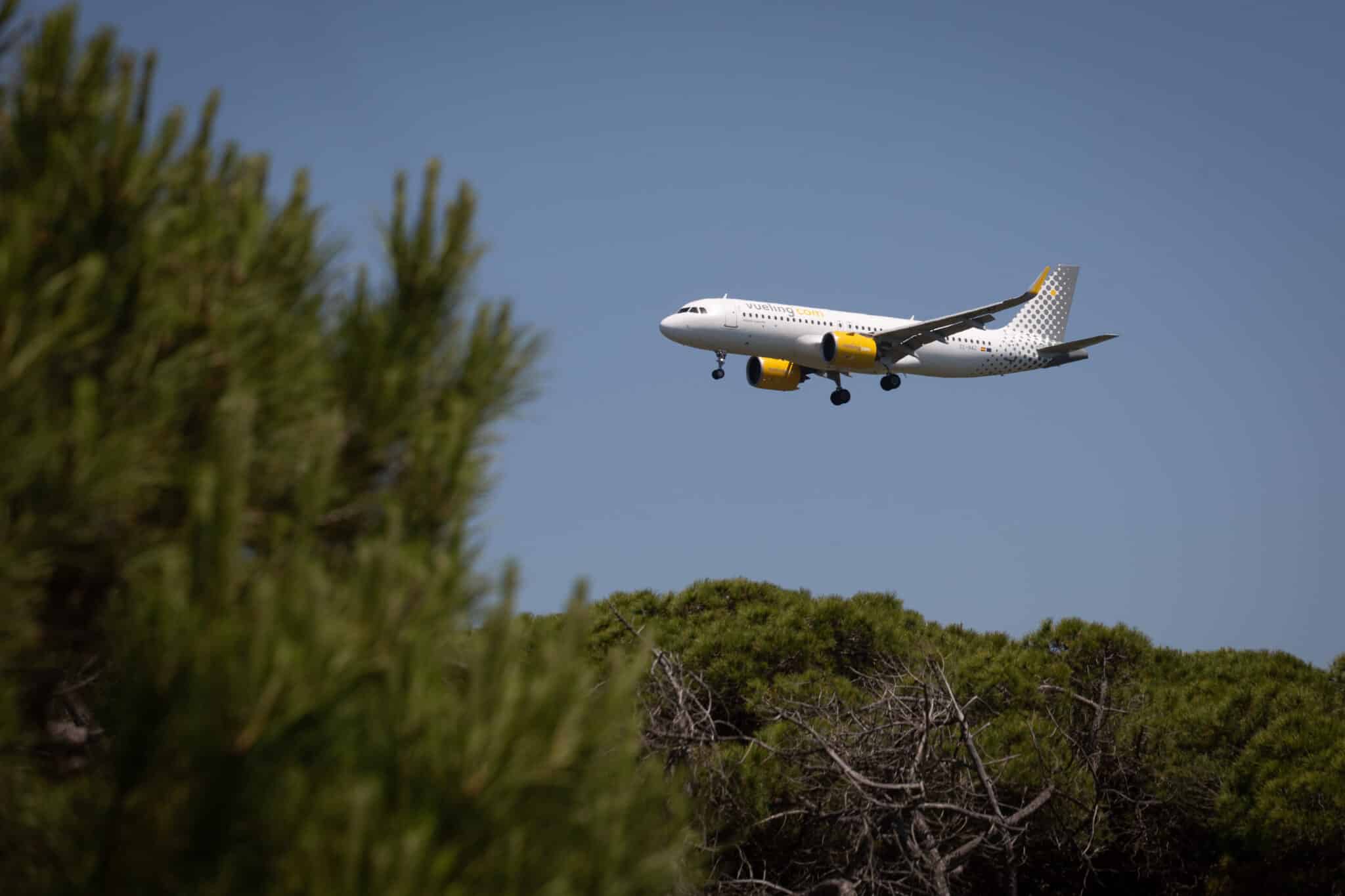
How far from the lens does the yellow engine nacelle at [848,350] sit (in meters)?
39.8

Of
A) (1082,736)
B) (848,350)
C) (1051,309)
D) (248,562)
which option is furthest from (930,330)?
(248,562)

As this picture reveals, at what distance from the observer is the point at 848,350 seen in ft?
131

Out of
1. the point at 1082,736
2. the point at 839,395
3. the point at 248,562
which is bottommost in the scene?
the point at 1082,736

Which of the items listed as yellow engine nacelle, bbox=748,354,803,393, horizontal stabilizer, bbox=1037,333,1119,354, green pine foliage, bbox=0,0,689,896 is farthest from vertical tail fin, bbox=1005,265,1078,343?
green pine foliage, bbox=0,0,689,896

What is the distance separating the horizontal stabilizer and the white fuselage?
3.80 metres

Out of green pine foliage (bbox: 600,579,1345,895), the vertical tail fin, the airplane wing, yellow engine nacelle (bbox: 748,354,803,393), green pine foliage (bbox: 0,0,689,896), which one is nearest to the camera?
green pine foliage (bbox: 0,0,689,896)

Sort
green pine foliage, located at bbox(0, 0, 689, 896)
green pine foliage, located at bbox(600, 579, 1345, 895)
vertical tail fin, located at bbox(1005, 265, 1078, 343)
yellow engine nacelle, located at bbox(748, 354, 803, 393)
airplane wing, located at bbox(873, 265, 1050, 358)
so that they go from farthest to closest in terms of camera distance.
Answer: vertical tail fin, located at bbox(1005, 265, 1078, 343) → yellow engine nacelle, located at bbox(748, 354, 803, 393) → airplane wing, located at bbox(873, 265, 1050, 358) → green pine foliage, located at bbox(600, 579, 1345, 895) → green pine foliage, located at bbox(0, 0, 689, 896)

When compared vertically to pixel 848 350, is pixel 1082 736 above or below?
below

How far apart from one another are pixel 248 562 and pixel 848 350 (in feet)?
119

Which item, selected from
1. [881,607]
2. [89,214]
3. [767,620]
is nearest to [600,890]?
[89,214]

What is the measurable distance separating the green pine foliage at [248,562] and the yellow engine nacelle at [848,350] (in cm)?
3468

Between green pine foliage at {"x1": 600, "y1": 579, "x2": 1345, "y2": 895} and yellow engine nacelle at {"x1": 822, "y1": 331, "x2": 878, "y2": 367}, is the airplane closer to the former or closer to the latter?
yellow engine nacelle at {"x1": 822, "y1": 331, "x2": 878, "y2": 367}

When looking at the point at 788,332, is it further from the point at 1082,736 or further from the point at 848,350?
the point at 1082,736

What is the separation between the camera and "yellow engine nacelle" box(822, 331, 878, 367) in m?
39.8
